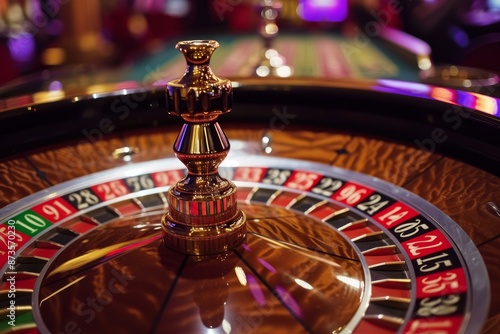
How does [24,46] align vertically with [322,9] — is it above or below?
below

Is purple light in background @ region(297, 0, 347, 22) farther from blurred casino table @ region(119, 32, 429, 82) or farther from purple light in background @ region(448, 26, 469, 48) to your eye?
blurred casino table @ region(119, 32, 429, 82)

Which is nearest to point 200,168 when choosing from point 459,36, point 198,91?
A: point 198,91

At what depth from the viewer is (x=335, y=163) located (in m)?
1.52

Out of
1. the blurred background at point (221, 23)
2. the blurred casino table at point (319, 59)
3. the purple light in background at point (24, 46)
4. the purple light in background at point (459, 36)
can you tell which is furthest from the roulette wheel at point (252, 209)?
the purple light in background at point (24, 46)

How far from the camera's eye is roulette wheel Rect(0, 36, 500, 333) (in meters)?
0.90

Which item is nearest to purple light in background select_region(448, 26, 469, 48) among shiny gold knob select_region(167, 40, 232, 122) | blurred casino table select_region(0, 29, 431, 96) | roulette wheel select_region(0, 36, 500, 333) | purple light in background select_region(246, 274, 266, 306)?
blurred casino table select_region(0, 29, 431, 96)

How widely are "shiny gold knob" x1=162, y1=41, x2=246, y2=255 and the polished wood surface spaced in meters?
0.46

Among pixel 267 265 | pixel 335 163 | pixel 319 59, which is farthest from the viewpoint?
pixel 319 59

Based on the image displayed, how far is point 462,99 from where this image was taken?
149 centimetres

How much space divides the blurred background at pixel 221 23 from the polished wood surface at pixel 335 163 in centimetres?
405

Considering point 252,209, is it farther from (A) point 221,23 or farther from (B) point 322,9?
(B) point 322,9

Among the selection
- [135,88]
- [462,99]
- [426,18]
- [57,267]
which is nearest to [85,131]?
[135,88]

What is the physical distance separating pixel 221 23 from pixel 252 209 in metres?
7.86

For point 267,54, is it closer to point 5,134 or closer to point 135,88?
point 135,88
